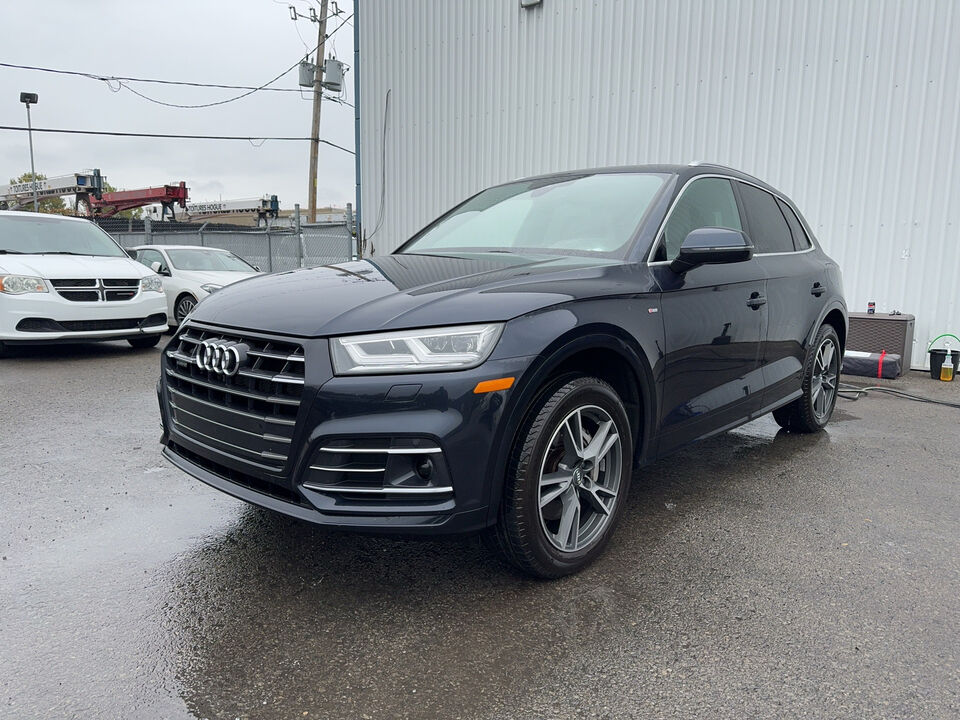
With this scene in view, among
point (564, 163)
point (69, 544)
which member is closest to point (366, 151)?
point (564, 163)

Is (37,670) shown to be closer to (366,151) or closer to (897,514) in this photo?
(897,514)

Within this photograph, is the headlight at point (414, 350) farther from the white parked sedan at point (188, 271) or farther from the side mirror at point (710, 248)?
the white parked sedan at point (188, 271)

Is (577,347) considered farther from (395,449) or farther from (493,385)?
(395,449)

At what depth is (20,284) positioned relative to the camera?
7.51m

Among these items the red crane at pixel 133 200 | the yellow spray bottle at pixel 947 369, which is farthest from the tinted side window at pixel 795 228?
the red crane at pixel 133 200

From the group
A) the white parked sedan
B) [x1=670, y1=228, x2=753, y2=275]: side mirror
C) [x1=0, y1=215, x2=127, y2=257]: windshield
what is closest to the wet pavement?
[x1=670, y1=228, x2=753, y2=275]: side mirror

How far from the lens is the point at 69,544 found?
3039mm

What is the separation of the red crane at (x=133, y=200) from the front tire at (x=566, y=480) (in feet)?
104

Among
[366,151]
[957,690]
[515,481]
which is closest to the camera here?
[957,690]

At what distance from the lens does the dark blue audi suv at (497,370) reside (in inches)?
90.9

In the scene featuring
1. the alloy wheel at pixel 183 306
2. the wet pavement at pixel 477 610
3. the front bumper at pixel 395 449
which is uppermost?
the front bumper at pixel 395 449

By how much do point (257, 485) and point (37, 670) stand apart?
83 centimetres

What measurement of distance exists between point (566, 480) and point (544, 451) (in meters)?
0.22

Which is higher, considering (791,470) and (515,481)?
(515,481)
